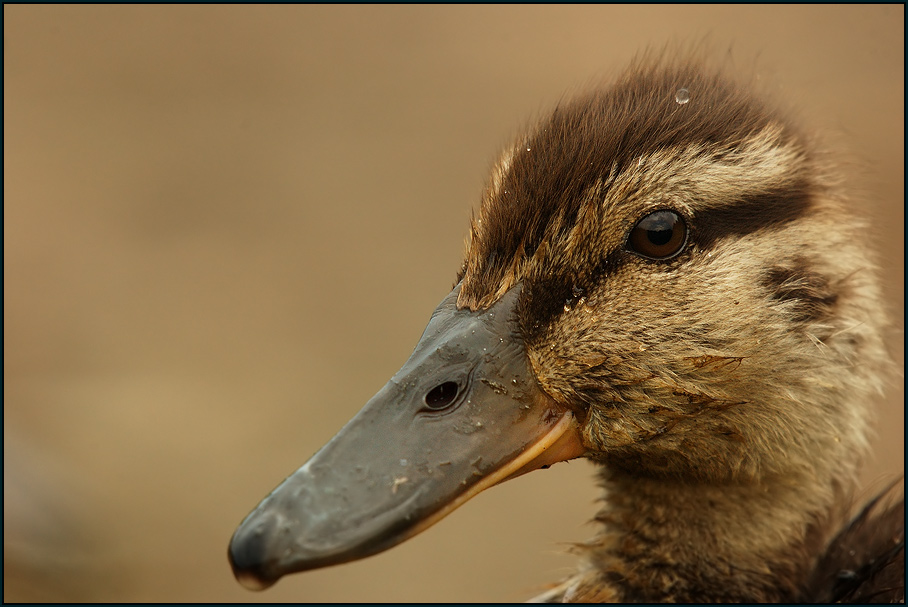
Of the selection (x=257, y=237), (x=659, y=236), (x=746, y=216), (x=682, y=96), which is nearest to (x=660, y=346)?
(x=659, y=236)

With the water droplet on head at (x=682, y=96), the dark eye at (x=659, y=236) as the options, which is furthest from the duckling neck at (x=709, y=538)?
the water droplet on head at (x=682, y=96)

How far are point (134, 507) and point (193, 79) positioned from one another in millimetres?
5537

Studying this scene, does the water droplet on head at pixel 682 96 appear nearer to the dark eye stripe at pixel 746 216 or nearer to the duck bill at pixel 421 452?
the dark eye stripe at pixel 746 216

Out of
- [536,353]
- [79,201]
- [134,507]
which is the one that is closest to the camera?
[536,353]

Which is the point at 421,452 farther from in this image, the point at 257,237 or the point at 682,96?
the point at 257,237

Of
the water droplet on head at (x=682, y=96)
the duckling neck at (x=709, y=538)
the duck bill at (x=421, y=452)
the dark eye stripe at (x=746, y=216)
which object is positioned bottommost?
the duckling neck at (x=709, y=538)

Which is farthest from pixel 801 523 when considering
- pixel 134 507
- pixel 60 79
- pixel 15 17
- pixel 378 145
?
pixel 15 17

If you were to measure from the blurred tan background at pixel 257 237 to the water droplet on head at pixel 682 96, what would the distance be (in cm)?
37

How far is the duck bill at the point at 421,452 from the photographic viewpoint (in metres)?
1.75

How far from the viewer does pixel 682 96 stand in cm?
225

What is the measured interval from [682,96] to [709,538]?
3.94 ft

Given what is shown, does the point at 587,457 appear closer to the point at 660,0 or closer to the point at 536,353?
the point at 536,353

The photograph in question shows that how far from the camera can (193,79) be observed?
916cm

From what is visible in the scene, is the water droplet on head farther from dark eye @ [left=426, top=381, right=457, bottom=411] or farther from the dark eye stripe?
dark eye @ [left=426, top=381, right=457, bottom=411]
